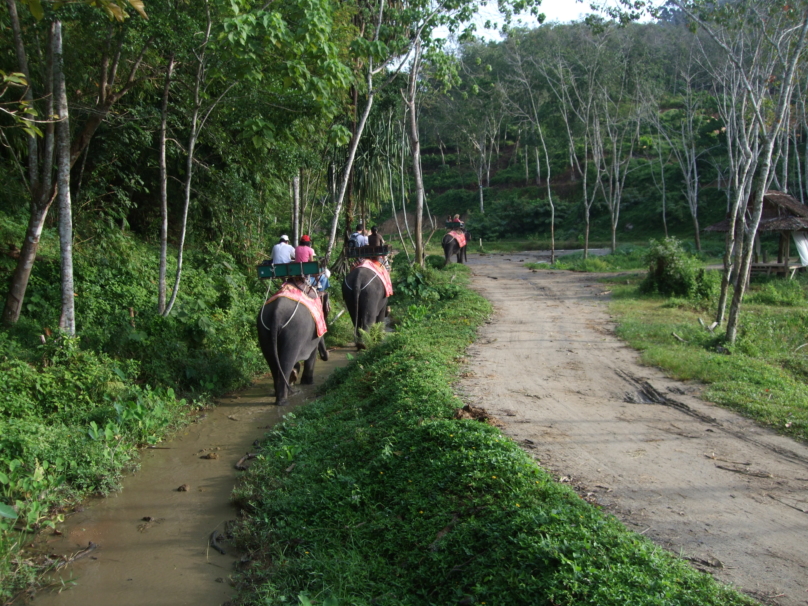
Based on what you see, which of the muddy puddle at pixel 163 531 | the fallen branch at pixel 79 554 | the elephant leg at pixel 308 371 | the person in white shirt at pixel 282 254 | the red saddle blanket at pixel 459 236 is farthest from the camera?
the red saddle blanket at pixel 459 236

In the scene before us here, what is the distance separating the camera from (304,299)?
29.4ft

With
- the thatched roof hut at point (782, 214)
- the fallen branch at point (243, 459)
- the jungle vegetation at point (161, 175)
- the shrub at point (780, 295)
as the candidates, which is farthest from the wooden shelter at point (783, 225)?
the fallen branch at point (243, 459)

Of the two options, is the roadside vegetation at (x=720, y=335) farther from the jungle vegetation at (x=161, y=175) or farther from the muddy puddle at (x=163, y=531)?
the muddy puddle at (x=163, y=531)

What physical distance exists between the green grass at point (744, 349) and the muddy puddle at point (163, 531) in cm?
522

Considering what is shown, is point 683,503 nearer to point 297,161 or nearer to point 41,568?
point 41,568

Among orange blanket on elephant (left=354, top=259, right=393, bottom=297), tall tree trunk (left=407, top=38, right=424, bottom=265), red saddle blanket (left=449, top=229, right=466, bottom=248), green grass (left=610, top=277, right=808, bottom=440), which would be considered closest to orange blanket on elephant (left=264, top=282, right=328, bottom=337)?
orange blanket on elephant (left=354, top=259, right=393, bottom=297)

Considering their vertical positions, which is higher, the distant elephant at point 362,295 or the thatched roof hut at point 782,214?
the thatched roof hut at point 782,214

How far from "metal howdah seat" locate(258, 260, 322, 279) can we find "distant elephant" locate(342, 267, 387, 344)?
2.26 meters

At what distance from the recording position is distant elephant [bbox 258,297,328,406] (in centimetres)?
830

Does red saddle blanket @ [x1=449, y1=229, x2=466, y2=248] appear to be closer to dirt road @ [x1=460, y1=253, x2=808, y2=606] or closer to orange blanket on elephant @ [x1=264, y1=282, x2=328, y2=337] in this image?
dirt road @ [x1=460, y1=253, x2=808, y2=606]

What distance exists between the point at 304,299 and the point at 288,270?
46 centimetres

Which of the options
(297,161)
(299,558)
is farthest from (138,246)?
(299,558)

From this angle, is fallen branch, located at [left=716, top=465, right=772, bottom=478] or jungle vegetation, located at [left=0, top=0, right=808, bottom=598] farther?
jungle vegetation, located at [left=0, top=0, right=808, bottom=598]

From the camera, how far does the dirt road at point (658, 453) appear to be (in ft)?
12.8
